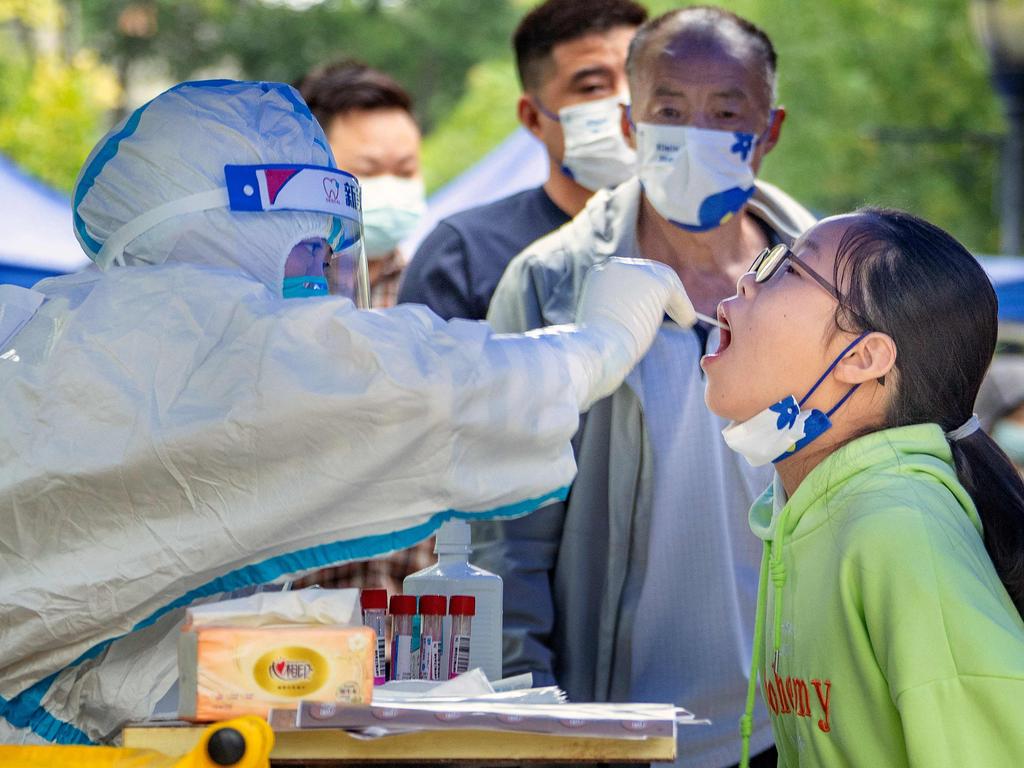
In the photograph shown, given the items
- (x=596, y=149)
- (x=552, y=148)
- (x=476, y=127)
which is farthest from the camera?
(x=476, y=127)

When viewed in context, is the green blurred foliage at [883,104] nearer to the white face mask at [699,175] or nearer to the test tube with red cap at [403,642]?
the white face mask at [699,175]

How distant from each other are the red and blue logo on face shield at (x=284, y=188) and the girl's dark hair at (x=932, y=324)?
0.93m

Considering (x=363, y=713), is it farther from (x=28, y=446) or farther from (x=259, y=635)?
(x=28, y=446)

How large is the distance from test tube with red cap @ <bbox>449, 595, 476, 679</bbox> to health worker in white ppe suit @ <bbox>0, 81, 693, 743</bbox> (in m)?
0.45

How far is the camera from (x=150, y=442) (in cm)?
214

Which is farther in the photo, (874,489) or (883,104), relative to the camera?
(883,104)

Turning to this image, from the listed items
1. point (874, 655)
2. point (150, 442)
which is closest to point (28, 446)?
point (150, 442)

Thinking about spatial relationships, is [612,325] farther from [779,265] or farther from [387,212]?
[387,212]

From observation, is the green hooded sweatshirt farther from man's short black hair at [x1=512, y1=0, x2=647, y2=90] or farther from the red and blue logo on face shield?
man's short black hair at [x1=512, y1=0, x2=647, y2=90]

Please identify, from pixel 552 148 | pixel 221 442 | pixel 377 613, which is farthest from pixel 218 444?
pixel 552 148

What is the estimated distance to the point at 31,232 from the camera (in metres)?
8.53

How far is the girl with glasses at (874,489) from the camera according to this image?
2293 millimetres

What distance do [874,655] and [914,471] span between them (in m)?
0.35

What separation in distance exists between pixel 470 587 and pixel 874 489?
83 centimetres
